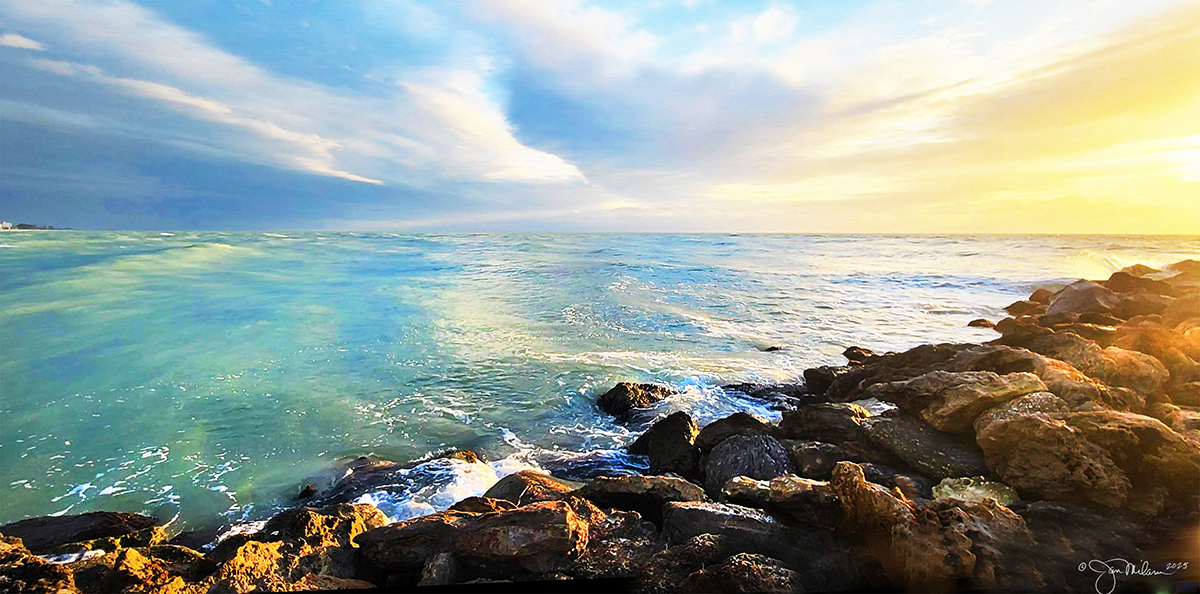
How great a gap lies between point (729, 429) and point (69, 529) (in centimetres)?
532

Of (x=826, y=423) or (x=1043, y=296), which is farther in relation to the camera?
(x=1043, y=296)

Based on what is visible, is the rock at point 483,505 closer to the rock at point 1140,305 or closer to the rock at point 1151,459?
the rock at point 1151,459

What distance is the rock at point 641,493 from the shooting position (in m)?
3.11

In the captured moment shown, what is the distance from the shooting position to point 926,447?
3.57 metres

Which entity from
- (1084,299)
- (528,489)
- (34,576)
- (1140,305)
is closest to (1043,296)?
(1084,299)

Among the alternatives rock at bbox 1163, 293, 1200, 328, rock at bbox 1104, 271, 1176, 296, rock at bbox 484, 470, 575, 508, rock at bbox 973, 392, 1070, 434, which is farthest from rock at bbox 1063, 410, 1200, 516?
rock at bbox 1104, 271, 1176, 296

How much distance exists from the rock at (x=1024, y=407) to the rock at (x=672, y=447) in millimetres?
2267

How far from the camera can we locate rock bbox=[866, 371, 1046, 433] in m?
3.67

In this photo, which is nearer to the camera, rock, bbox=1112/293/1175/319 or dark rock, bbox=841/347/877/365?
dark rock, bbox=841/347/877/365

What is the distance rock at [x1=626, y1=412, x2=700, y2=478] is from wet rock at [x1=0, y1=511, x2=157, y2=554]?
13.9 ft

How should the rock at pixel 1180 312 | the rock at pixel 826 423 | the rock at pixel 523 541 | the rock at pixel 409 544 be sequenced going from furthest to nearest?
the rock at pixel 1180 312 → the rock at pixel 826 423 → the rock at pixel 409 544 → the rock at pixel 523 541

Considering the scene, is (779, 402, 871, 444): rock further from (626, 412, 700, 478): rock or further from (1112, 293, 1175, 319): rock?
(1112, 293, 1175, 319): rock

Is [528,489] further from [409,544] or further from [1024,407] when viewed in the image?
[1024,407]

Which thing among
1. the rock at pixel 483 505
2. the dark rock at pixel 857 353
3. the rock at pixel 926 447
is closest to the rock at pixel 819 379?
the dark rock at pixel 857 353
